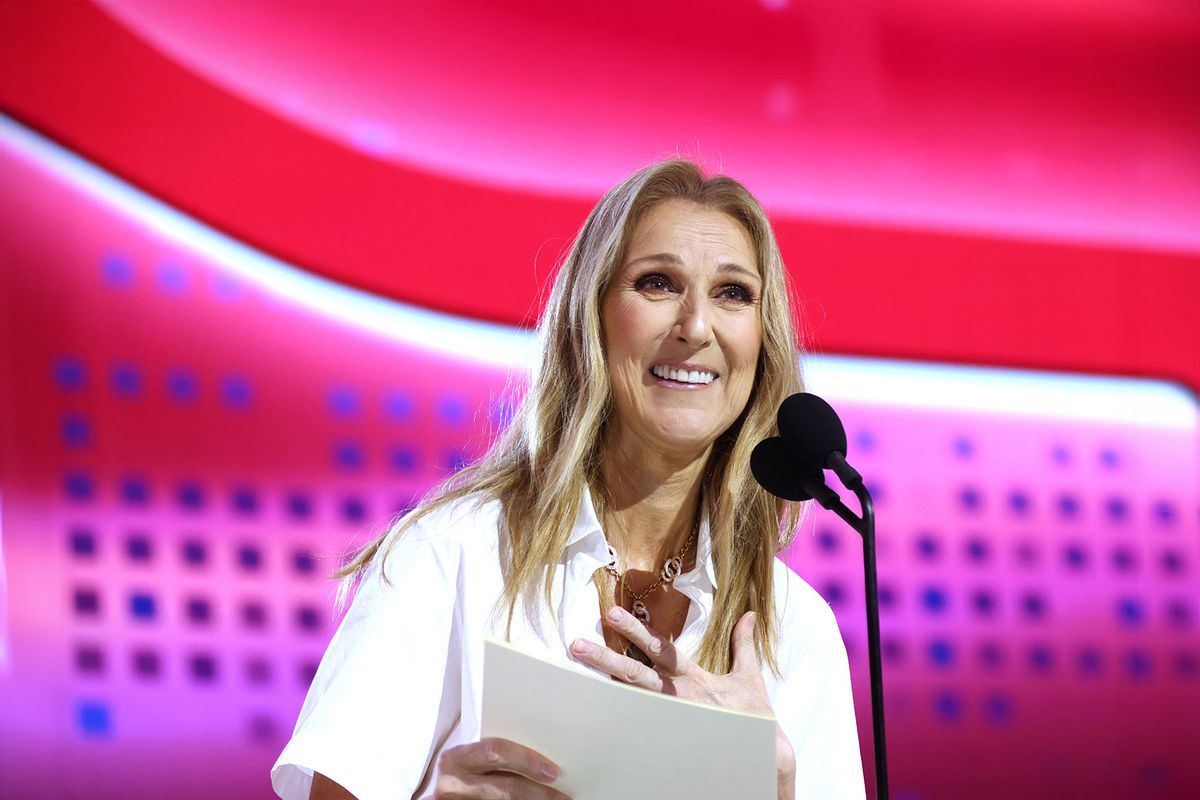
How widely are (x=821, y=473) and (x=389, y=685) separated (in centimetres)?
59

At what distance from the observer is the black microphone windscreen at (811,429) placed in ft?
4.41

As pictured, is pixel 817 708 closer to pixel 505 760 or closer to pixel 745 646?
pixel 745 646

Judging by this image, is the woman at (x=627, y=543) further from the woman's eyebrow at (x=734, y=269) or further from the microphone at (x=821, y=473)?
the microphone at (x=821, y=473)

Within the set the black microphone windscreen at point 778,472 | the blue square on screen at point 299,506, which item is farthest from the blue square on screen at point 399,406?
the black microphone windscreen at point 778,472

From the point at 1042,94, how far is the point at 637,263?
2039mm

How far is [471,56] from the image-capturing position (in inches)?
117

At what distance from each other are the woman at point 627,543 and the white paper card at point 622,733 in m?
0.17

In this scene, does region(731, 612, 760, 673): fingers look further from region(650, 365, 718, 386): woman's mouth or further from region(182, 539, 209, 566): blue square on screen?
region(182, 539, 209, 566): blue square on screen

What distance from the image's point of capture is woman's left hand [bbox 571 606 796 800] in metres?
1.48

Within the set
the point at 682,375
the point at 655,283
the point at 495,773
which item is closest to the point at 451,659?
the point at 495,773

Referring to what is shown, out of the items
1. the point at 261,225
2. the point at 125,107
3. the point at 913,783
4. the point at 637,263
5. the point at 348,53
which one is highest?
the point at 348,53

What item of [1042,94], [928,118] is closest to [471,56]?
[928,118]

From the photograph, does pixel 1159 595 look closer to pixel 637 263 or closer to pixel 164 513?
pixel 637 263

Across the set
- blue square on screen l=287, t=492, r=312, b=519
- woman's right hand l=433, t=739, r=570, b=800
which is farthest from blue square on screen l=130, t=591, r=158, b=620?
woman's right hand l=433, t=739, r=570, b=800
